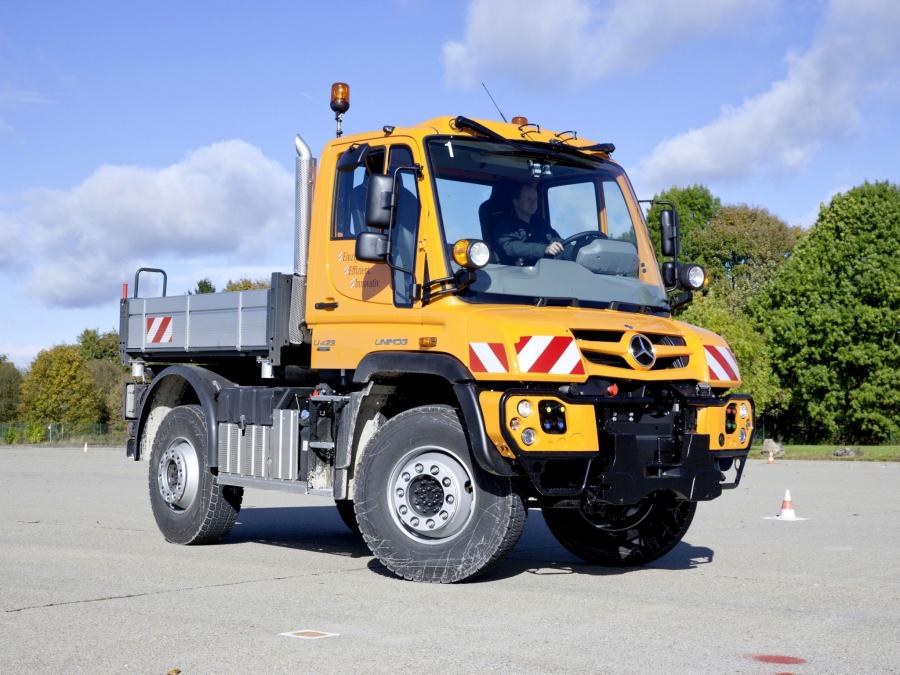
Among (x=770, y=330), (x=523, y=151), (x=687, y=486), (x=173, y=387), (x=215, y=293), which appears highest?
(x=770, y=330)

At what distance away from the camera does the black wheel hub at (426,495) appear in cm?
826

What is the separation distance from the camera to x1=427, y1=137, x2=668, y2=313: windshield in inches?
335

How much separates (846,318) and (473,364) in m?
43.3

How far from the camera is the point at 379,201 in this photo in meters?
8.21

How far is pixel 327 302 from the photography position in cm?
929

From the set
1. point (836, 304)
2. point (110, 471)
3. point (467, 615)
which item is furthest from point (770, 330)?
point (467, 615)

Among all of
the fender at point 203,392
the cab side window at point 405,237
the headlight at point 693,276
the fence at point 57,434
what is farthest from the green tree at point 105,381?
the cab side window at point 405,237

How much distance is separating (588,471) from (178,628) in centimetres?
282

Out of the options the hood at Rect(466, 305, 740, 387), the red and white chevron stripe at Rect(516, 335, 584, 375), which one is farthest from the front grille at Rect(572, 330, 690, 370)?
the red and white chevron stripe at Rect(516, 335, 584, 375)

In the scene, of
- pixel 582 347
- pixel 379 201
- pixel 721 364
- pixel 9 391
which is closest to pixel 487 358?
pixel 582 347

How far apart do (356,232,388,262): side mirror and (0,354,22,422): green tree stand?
97063mm

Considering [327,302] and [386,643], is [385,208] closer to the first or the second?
[327,302]

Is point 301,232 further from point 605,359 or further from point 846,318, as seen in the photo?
point 846,318

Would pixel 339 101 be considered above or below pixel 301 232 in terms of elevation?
above
